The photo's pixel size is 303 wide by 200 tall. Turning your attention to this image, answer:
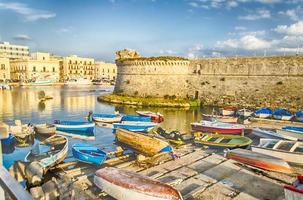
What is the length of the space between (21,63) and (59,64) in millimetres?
14622

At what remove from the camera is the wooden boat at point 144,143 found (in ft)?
49.0

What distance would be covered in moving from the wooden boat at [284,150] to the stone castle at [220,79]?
79.7ft

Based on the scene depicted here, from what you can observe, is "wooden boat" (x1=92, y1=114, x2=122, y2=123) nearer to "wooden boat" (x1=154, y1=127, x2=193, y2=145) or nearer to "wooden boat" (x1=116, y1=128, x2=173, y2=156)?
"wooden boat" (x1=116, y1=128, x2=173, y2=156)

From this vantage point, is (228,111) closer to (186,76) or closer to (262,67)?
(262,67)

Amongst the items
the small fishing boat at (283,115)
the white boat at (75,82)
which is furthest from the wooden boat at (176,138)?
the white boat at (75,82)

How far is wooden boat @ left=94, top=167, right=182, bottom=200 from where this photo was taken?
27.8ft

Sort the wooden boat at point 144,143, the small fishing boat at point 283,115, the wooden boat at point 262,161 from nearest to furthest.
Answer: the wooden boat at point 262,161 → the wooden boat at point 144,143 → the small fishing boat at point 283,115

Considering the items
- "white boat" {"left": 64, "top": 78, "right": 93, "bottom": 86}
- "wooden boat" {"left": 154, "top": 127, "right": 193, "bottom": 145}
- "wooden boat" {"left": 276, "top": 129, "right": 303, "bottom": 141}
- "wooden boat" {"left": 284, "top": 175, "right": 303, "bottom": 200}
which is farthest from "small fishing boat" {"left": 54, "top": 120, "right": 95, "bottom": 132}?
"white boat" {"left": 64, "top": 78, "right": 93, "bottom": 86}

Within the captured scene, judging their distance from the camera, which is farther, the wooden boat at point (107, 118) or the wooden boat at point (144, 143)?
the wooden boat at point (107, 118)

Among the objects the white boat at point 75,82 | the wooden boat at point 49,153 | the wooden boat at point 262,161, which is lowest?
the wooden boat at point 49,153

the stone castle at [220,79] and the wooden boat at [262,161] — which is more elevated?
the stone castle at [220,79]

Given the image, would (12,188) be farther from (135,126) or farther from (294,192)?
(135,126)

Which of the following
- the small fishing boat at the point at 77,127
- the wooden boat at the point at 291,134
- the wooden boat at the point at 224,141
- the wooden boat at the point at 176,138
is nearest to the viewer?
the wooden boat at the point at 224,141

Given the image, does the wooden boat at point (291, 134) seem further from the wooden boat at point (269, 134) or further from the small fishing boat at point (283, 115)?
the small fishing boat at point (283, 115)
